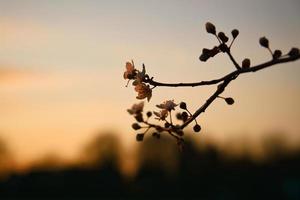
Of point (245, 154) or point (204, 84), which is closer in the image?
point (204, 84)

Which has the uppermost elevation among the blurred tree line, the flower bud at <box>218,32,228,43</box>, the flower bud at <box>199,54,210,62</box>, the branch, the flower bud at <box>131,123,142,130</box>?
the flower bud at <box>218,32,228,43</box>

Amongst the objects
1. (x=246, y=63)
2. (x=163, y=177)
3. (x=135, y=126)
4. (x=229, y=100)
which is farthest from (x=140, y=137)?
(x=163, y=177)

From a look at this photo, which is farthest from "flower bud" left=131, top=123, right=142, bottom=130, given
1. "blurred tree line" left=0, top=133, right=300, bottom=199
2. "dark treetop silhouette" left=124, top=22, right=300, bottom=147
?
"blurred tree line" left=0, top=133, right=300, bottom=199

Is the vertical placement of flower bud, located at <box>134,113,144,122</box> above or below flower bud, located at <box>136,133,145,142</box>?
above

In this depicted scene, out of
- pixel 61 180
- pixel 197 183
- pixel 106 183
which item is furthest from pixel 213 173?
→ pixel 61 180

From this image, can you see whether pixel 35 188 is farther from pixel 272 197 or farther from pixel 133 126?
pixel 133 126

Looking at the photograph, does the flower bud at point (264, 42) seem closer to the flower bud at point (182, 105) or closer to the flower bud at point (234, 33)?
the flower bud at point (234, 33)

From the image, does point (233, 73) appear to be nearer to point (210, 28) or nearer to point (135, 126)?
point (210, 28)

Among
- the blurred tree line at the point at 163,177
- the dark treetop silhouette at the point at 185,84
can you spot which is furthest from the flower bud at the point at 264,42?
the blurred tree line at the point at 163,177

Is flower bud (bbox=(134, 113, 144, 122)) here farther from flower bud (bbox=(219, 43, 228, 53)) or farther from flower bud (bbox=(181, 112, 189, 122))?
flower bud (bbox=(219, 43, 228, 53))

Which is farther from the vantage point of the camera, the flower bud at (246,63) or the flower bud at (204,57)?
the flower bud at (204,57)

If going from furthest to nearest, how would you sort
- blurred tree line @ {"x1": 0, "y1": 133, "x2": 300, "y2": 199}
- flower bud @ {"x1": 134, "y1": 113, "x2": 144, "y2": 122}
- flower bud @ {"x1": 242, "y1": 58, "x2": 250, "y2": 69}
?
blurred tree line @ {"x1": 0, "y1": 133, "x2": 300, "y2": 199} → flower bud @ {"x1": 134, "y1": 113, "x2": 144, "y2": 122} → flower bud @ {"x1": 242, "y1": 58, "x2": 250, "y2": 69}
